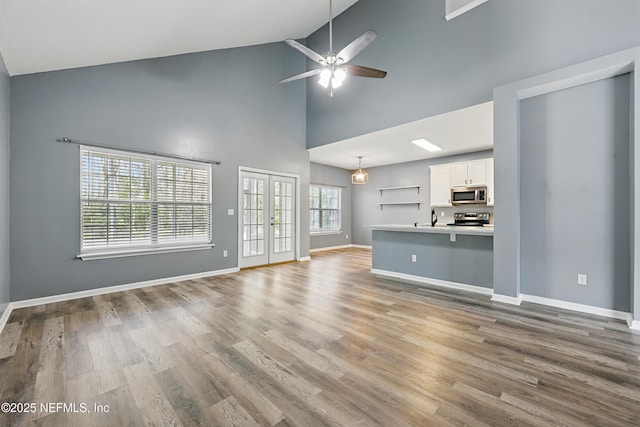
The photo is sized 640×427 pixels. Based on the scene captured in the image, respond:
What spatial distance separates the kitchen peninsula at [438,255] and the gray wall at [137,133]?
296 cm

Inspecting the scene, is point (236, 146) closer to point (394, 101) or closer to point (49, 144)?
point (49, 144)

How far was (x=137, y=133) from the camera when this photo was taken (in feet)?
13.7

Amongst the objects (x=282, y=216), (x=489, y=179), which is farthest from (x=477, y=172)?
(x=282, y=216)

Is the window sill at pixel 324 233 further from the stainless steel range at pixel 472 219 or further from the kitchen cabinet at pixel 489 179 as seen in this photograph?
the kitchen cabinet at pixel 489 179

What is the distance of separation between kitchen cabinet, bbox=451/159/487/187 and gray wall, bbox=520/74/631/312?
117 inches

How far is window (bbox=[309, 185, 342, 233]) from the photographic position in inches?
334

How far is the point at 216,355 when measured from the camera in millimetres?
2211

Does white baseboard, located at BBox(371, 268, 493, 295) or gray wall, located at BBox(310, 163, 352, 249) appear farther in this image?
gray wall, located at BBox(310, 163, 352, 249)

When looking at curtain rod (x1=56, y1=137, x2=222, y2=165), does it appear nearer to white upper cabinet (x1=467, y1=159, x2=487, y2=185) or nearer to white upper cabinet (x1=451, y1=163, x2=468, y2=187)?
white upper cabinet (x1=451, y1=163, x2=468, y2=187)

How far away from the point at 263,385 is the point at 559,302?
11.9 ft

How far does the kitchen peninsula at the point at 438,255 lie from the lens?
3872mm

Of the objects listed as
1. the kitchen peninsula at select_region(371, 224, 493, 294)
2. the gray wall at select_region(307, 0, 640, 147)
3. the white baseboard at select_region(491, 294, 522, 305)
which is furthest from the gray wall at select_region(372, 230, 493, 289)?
the gray wall at select_region(307, 0, 640, 147)

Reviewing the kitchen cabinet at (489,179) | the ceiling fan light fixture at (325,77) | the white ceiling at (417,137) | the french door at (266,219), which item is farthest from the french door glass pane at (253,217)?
the kitchen cabinet at (489,179)

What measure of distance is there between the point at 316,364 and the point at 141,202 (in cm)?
379
